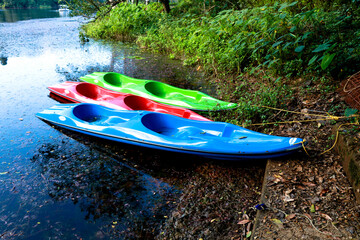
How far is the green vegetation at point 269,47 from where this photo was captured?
12.2ft

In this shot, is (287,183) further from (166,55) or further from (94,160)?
(166,55)

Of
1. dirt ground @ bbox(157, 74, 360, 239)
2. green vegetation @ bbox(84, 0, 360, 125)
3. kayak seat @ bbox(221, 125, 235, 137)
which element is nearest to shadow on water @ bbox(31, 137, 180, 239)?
dirt ground @ bbox(157, 74, 360, 239)

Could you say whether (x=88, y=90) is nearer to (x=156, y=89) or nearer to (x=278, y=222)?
(x=156, y=89)

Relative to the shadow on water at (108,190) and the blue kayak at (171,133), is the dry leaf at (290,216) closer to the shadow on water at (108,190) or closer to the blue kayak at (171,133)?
the blue kayak at (171,133)

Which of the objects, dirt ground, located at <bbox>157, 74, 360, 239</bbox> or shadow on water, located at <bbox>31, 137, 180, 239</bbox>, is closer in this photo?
dirt ground, located at <bbox>157, 74, 360, 239</bbox>

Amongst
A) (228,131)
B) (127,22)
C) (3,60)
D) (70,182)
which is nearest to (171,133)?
(228,131)

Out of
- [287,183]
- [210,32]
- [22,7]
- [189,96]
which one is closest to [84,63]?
[210,32]

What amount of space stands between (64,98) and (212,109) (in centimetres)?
297

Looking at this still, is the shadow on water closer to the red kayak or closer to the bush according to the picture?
the red kayak

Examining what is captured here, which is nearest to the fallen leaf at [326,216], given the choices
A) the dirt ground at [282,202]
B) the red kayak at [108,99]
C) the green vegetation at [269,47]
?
the dirt ground at [282,202]

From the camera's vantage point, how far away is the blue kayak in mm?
2796

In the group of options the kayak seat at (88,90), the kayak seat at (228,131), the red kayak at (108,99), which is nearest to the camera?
the kayak seat at (228,131)

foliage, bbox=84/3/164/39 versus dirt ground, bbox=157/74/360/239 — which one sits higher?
foliage, bbox=84/3/164/39

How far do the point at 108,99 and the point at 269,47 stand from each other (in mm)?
3039
